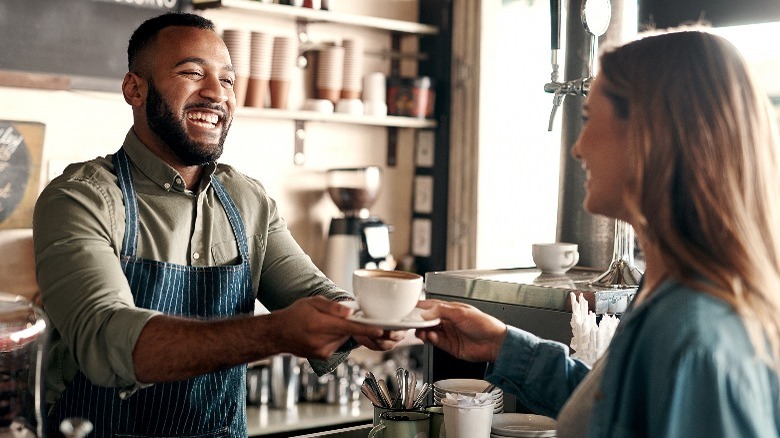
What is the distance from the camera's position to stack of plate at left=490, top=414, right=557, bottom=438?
5.53 ft

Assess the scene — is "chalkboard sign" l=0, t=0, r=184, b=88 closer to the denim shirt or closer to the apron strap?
→ the apron strap

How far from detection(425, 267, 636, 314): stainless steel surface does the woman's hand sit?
1.53ft

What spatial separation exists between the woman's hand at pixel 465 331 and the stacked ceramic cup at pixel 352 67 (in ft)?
8.51

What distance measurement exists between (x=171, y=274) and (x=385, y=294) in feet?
2.17

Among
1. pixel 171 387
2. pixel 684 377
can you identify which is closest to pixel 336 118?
pixel 171 387

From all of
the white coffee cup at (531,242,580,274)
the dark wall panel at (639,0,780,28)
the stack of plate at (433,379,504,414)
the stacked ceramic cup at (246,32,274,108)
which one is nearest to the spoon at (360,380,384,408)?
the stack of plate at (433,379,504,414)

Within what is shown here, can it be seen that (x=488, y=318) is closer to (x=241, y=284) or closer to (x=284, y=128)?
(x=241, y=284)

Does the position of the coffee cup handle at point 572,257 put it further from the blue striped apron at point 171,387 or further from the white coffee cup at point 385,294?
the white coffee cup at point 385,294

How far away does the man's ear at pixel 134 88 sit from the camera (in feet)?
7.54

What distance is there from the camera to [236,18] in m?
4.14

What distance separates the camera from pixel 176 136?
87.0 inches

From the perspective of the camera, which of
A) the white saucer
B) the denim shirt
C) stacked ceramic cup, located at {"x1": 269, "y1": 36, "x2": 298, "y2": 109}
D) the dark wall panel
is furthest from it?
stacked ceramic cup, located at {"x1": 269, "y1": 36, "x2": 298, "y2": 109}

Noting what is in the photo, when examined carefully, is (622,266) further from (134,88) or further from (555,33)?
(134,88)

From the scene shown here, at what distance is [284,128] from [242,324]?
2675 mm
